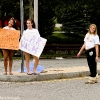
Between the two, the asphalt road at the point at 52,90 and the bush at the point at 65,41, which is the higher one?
the asphalt road at the point at 52,90

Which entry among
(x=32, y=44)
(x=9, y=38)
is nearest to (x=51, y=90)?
(x=32, y=44)

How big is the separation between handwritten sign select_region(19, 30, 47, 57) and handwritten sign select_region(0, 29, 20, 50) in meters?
0.20

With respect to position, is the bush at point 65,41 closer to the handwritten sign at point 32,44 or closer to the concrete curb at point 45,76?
the concrete curb at point 45,76

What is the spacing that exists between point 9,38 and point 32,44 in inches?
30.4

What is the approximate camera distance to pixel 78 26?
39.4m

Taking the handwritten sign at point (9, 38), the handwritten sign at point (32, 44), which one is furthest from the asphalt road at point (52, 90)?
the handwritten sign at point (9, 38)

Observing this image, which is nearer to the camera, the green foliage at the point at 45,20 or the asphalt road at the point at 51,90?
the asphalt road at the point at 51,90

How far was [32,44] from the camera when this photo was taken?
40.7 feet

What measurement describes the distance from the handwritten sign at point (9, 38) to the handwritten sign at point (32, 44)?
7.8 inches

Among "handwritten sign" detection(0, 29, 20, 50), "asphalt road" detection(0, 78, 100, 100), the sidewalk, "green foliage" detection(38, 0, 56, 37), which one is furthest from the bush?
"asphalt road" detection(0, 78, 100, 100)

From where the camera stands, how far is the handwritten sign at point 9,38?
1226 centimetres

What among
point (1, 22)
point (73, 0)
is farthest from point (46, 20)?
point (73, 0)

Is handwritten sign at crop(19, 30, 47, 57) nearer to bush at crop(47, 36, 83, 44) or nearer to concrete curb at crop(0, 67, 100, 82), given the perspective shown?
concrete curb at crop(0, 67, 100, 82)

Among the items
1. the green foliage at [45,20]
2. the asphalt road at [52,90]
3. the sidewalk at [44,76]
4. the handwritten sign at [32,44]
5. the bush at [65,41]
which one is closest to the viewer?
the asphalt road at [52,90]
